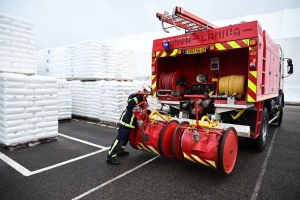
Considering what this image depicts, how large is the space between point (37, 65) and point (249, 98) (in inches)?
418

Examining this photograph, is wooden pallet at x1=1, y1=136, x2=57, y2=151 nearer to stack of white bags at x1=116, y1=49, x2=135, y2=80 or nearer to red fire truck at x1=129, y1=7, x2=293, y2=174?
red fire truck at x1=129, y1=7, x2=293, y2=174

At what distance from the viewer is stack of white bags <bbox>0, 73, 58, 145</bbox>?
4781 mm

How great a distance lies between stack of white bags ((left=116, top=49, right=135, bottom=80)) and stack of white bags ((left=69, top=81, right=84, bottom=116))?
1910 millimetres

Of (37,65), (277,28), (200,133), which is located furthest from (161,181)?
(277,28)

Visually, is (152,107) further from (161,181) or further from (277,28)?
(277,28)

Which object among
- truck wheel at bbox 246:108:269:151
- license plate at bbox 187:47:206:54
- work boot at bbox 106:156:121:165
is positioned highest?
license plate at bbox 187:47:206:54

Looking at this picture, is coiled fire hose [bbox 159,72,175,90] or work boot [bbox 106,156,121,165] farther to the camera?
coiled fire hose [bbox 159,72,175,90]

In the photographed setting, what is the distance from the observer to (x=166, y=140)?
11.8ft

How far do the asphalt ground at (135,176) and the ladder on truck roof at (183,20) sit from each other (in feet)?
9.01

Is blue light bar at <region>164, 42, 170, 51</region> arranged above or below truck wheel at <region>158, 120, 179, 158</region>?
above

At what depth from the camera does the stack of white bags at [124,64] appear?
988cm

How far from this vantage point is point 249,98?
3.81 metres

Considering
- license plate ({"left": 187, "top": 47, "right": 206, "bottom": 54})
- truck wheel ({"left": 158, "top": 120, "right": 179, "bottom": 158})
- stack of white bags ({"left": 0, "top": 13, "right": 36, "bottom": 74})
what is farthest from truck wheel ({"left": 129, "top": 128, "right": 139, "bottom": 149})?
stack of white bags ({"left": 0, "top": 13, "right": 36, "bottom": 74})

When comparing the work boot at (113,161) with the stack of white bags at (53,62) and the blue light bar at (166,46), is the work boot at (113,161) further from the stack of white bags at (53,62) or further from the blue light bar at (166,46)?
the stack of white bags at (53,62)
